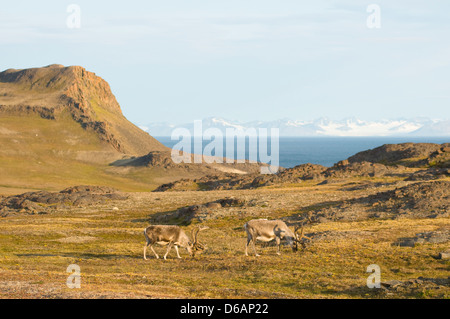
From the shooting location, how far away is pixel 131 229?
60094 millimetres

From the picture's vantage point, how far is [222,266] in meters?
33.3

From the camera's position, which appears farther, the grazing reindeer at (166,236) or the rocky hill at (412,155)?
the rocky hill at (412,155)

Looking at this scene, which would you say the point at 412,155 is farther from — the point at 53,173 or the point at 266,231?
the point at 53,173

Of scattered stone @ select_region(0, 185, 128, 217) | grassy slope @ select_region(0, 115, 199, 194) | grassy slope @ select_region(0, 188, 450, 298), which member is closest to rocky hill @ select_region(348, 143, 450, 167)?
scattered stone @ select_region(0, 185, 128, 217)

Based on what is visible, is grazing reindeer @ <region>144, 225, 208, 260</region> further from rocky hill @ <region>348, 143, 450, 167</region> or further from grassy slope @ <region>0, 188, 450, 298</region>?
rocky hill @ <region>348, 143, 450, 167</region>

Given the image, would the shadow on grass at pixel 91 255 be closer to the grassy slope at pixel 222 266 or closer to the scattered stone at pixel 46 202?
the grassy slope at pixel 222 266

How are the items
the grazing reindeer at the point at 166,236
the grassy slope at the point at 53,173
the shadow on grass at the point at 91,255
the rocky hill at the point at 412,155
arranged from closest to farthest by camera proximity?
1. the grazing reindeer at the point at 166,236
2. the shadow on grass at the point at 91,255
3. the rocky hill at the point at 412,155
4. the grassy slope at the point at 53,173

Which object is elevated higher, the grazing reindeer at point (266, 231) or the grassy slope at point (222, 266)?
the grazing reindeer at point (266, 231)

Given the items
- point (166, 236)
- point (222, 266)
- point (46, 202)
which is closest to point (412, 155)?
point (46, 202)

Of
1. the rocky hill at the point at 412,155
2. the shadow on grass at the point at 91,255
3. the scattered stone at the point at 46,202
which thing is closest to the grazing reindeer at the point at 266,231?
the shadow on grass at the point at 91,255

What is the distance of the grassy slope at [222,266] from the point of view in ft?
81.7

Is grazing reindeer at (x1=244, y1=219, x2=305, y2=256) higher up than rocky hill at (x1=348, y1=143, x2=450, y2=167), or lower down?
lower down

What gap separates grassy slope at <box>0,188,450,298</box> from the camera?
81.7 feet
